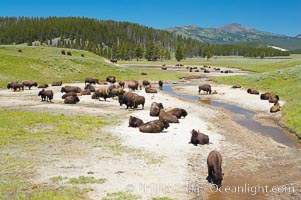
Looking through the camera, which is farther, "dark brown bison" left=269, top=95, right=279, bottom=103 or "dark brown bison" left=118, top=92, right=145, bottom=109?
"dark brown bison" left=269, top=95, right=279, bottom=103

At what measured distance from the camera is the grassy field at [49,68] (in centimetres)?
5781

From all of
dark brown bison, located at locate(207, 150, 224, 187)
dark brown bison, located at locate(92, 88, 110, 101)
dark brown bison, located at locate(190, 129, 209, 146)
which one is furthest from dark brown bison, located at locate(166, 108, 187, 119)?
dark brown bison, located at locate(207, 150, 224, 187)

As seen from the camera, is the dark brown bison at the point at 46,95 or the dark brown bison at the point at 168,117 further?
the dark brown bison at the point at 46,95

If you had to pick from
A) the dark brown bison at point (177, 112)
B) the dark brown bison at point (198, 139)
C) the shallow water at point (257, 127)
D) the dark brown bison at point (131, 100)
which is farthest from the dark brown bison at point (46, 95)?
the dark brown bison at point (198, 139)

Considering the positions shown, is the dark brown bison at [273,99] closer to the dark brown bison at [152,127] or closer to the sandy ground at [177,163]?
the sandy ground at [177,163]

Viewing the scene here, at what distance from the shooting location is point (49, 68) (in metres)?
64.6

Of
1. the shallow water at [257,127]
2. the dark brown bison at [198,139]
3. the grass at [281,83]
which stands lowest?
the shallow water at [257,127]

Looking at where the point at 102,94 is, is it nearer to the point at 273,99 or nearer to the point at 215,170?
the point at 273,99

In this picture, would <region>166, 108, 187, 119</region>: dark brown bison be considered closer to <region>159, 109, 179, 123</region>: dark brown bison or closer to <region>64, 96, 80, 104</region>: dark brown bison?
<region>159, 109, 179, 123</region>: dark brown bison

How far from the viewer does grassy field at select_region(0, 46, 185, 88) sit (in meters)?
57.8

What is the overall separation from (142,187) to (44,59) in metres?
A: 57.9

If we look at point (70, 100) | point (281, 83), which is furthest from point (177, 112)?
point (281, 83)

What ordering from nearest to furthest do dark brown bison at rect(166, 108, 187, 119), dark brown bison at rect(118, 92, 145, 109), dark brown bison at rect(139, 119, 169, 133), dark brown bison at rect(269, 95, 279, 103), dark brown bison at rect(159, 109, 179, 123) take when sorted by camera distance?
dark brown bison at rect(139, 119, 169, 133)
dark brown bison at rect(159, 109, 179, 123)
dark brown bison at rect(166, 108, 187, 119)
dark brown bison at rect(118, 92, 145, 109)
dark brown bison at rect(269, 95, 279, 103)

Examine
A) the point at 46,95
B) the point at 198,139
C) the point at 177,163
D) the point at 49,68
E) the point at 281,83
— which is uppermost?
the point at 49,68
